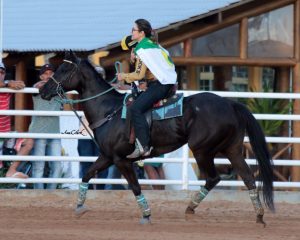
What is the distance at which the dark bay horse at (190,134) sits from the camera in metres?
11.0

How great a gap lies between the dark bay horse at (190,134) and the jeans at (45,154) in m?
2.10

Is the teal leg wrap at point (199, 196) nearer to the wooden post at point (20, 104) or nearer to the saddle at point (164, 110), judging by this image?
the saddle at point (164, 110)

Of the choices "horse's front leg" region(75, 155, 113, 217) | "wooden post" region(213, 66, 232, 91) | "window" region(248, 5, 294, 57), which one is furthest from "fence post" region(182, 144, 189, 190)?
"wooden post" region(213, 66, 232, 91)

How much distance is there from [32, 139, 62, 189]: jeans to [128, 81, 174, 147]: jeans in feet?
9.33

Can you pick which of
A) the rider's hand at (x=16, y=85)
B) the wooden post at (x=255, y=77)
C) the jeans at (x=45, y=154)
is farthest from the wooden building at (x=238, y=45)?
the rider's hand at (x=16, y=85)

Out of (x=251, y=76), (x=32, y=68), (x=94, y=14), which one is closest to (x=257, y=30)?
(x=251, y=76)

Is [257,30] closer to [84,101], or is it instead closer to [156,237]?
[84,101]

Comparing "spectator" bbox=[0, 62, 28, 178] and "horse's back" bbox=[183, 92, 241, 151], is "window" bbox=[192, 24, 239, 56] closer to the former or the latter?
"spectator" bbox=[0, 62, 28, 178]

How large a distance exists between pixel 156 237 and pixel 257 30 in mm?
7319

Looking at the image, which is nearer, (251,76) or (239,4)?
(239,4)

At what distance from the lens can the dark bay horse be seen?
36.2 ft

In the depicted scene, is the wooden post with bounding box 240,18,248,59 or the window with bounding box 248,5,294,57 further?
the window with bounding box 248,5,294,57

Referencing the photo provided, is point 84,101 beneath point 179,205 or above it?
above

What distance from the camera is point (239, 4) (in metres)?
15.4
